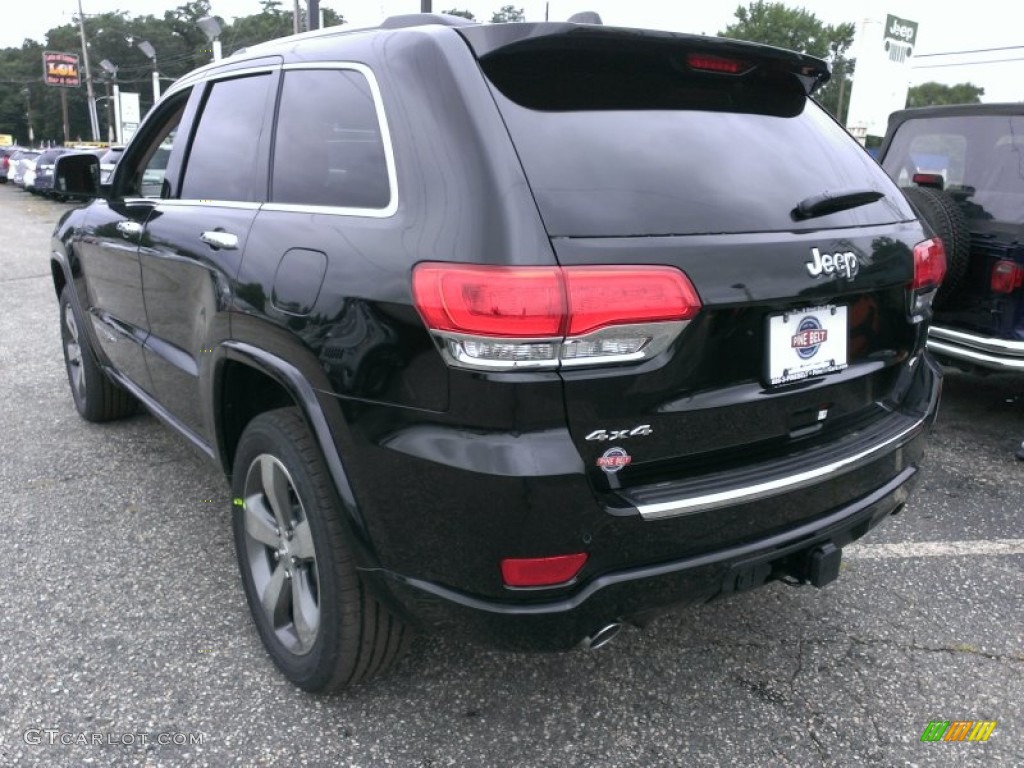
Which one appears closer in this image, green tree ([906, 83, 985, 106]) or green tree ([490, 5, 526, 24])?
green tree ([490, 5, 526, 24])

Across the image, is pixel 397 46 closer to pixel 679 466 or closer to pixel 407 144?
pixel 407 144

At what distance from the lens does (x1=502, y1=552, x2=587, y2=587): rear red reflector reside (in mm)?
1808

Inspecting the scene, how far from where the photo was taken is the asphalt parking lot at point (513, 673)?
225 cm

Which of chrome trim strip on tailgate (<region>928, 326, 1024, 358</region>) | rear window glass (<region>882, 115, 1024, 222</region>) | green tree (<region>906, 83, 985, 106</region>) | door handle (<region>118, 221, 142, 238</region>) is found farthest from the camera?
green tree (<region>906, 83, 985, 106</region>)

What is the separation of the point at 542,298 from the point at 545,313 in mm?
31

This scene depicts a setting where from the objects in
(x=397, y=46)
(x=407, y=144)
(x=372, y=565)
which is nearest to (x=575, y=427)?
(x=372, y=565)

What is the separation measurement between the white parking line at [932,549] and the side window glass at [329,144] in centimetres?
243

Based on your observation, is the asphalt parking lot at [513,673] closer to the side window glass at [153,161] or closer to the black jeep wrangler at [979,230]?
the black jeep wrangler at [979,230]

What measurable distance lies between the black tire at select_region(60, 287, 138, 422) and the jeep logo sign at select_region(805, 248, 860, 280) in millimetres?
3670

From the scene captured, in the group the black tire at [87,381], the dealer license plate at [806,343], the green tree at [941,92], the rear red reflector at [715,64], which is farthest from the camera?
the green tree at [941,92]

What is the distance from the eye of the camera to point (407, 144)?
77.9 inches

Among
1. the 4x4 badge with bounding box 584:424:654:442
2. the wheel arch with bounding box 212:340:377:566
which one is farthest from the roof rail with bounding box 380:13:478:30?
the 4x4 badge with bounding box 584:424:654:442

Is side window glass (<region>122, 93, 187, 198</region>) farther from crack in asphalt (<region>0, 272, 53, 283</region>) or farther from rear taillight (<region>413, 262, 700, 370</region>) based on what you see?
crack in asphalt (<region>0, 272, 53, 283</region>)

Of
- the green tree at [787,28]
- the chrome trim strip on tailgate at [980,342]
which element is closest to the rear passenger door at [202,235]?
the chrome trim strip on tailgate at [980,342]
